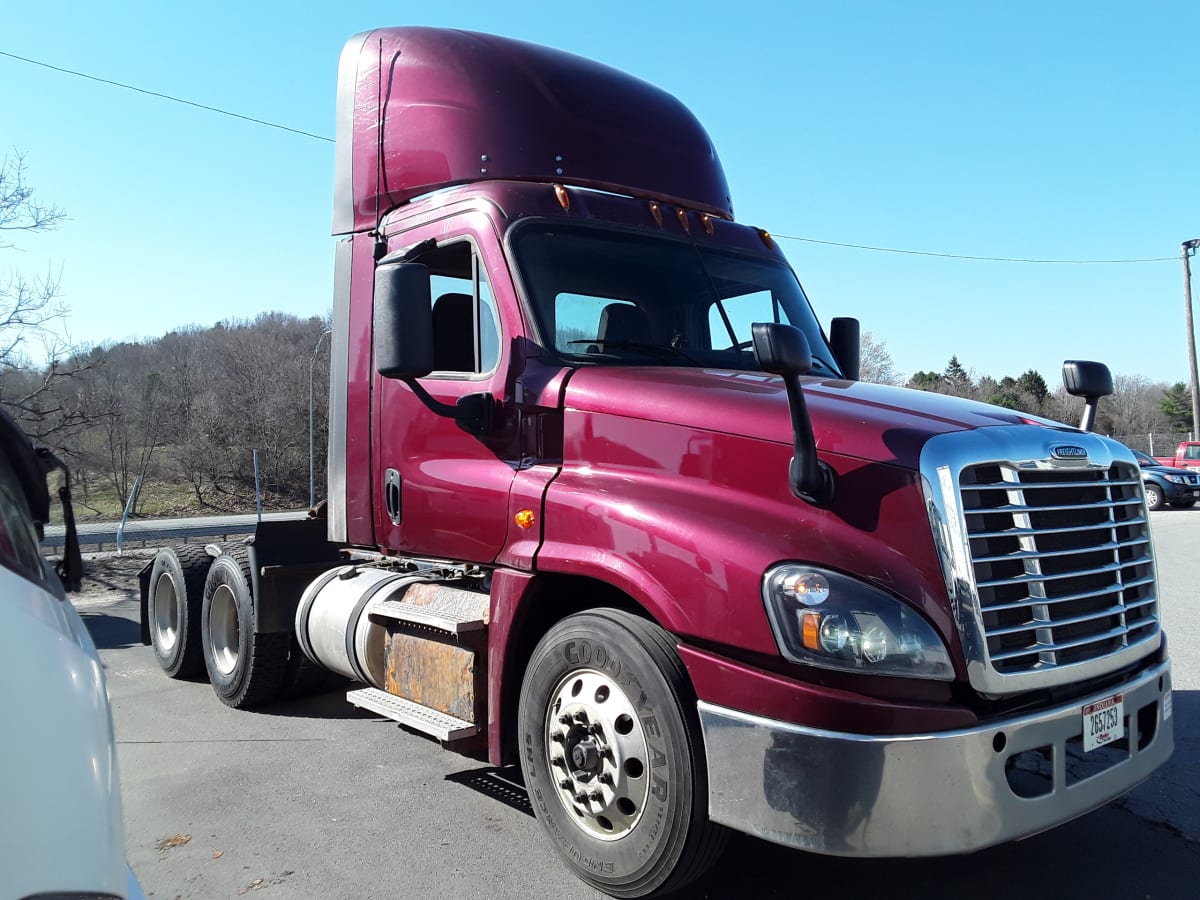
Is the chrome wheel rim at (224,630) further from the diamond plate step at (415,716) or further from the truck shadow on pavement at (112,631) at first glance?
the truck shadow on pavement at (112,631)

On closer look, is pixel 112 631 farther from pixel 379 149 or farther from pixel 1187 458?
pixel 1187 458

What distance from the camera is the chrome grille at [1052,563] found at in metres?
3.12

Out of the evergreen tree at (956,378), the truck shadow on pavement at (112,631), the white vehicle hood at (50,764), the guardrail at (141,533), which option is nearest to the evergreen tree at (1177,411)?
the evergreen tree at (956,378)

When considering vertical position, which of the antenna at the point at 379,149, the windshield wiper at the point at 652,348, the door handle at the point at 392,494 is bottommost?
the door handle at the point at 392,494

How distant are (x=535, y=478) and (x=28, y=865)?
284 centimetres

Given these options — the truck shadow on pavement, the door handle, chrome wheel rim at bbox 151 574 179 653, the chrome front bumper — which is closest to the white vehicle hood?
the chrome front bumper

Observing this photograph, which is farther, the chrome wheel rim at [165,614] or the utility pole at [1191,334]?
the utility pole at [1191,334]

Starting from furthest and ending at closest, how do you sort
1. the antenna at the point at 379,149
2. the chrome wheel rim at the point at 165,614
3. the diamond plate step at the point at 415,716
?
the chrome wheel rim at the point at 165,614 < the antenna at the point at 379,149 < the diamond plate step at the point at 415,716

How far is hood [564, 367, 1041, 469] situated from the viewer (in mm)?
3312

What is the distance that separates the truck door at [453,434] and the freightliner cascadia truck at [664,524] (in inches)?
0.8

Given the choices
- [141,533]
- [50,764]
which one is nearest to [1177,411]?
[141,533]

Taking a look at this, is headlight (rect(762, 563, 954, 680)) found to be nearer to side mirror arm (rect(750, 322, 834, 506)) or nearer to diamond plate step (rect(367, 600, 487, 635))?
side mirror arm (rect(750, 322, 834, 506))

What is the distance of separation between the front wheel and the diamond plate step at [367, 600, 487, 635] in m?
0.42

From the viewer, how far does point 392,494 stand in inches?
200
